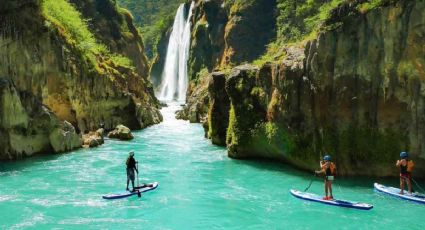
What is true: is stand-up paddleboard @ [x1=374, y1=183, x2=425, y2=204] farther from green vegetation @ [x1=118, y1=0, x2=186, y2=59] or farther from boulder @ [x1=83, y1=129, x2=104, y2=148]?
green vegetation @ [x1=118, y1=0, x2=186, y2=59]

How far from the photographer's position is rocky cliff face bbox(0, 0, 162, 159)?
30656 mm

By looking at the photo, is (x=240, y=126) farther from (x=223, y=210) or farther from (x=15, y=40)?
(x=15, y=40)

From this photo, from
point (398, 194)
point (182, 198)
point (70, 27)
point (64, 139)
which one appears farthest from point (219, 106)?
point (70, 27)

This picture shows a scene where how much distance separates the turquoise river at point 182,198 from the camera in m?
17.9

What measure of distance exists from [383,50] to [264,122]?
8.88 m

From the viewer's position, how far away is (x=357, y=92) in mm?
23516

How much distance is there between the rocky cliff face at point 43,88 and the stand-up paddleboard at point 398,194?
21.8 meters

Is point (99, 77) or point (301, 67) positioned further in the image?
point (99, 77)

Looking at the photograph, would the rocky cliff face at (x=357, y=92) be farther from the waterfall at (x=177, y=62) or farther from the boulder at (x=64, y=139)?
the waterfall at (x=177, y=62)

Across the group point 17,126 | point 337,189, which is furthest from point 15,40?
point 337,189

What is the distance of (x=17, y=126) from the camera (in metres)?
30.5

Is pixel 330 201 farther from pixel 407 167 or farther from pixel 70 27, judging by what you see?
pixel 70 27

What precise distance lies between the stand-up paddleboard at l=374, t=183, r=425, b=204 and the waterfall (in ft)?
222

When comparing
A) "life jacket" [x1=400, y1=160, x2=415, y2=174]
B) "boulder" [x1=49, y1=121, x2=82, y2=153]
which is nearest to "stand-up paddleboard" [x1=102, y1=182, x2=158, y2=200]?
"life jacket" [x1=400, y1=160, x2=415, y2=174]
